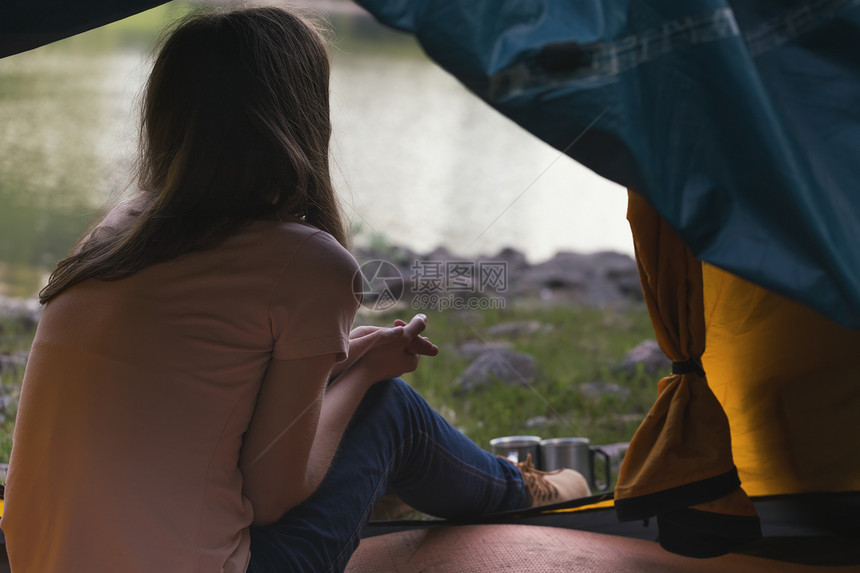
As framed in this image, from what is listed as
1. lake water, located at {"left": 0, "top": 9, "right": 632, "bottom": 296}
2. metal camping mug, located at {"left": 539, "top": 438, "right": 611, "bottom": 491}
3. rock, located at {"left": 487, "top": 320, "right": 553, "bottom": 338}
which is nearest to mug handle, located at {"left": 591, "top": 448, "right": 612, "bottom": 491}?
metal camping mug, located at {"left": 539, "top": 438, "right": 611, "bottom": 491}

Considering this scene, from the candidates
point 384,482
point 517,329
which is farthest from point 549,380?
point 384,482

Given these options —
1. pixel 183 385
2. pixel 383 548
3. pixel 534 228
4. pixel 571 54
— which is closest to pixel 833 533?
pixel 383 548

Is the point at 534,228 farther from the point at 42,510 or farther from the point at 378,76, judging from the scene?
the point at 42,510

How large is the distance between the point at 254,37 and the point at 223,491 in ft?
1.69

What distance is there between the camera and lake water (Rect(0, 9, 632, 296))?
2.59 metres

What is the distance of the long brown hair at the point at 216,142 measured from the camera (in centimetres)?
99

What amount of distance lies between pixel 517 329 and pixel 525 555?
1.70 meters

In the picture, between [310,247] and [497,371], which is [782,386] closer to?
[310,247]

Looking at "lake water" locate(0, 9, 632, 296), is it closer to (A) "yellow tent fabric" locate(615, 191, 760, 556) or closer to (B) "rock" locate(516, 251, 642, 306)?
(B) "rock" locate(516, 251, 642, 306)

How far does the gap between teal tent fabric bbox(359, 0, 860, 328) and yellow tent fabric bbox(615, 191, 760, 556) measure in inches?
13.8

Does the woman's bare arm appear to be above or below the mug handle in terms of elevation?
above

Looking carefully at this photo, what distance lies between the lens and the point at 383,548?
1533 mm

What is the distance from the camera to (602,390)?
2.63m

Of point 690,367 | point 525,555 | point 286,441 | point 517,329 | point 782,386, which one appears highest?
point 286,441
